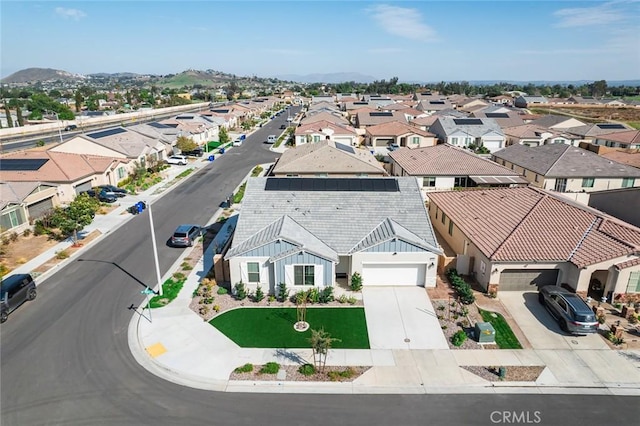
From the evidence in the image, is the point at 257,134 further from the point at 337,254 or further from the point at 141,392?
the point at 141,392

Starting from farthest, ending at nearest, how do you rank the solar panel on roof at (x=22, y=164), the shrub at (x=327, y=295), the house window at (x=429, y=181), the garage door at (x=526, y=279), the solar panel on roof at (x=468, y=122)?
1. the solar panel on roof at (x=468, y=122)
2. the house window at (x=429, y=181)
3. the solar panel on roof at (x=22, y=164)
4. the garage door at (x=526, y=279)
5. the shrub at (x=327, y=295)

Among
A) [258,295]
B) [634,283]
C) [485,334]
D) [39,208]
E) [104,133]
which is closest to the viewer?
[485,334]

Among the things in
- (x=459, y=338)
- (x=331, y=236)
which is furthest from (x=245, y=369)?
(x=459, y=338)

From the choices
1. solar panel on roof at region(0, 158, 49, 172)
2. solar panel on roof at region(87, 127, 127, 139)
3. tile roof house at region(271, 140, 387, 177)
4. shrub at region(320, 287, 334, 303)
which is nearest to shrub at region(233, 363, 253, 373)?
shrub at region(320, 287, 334, 303)

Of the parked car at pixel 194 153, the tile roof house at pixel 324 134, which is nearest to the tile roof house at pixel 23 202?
the parked car at pixel 194 153

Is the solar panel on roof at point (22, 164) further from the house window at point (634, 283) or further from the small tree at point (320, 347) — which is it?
the house window at point (634, 283)

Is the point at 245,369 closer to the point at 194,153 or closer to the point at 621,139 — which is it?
the point at 194,153

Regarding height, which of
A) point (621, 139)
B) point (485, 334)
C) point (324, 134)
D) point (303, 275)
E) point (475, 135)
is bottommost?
point (485, 334)
